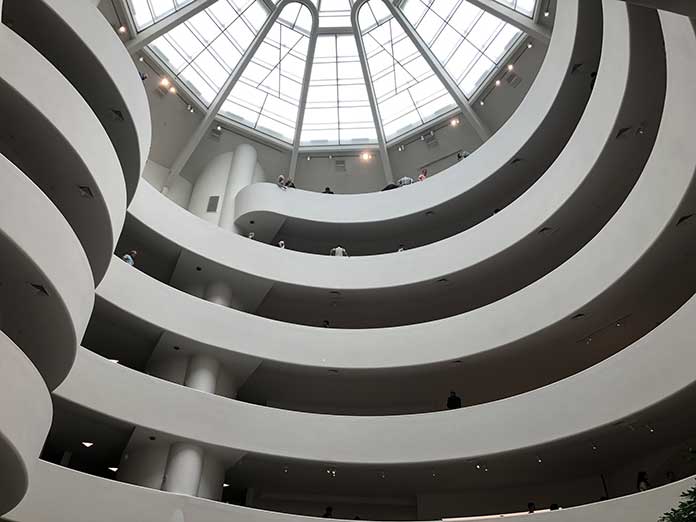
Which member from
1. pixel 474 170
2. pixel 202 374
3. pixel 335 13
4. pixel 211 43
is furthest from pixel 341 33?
pixel 202 374

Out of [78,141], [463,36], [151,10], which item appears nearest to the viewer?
[78,141]

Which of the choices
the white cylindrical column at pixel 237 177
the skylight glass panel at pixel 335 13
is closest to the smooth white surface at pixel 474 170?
the white cylindrical column at pixel 237 177

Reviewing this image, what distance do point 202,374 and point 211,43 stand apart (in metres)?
15.4

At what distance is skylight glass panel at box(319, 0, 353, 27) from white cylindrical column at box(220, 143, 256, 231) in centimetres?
697

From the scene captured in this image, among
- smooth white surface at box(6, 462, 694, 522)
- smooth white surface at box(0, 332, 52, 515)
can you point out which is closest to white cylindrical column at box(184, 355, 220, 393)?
smooth white surface at box(6, 462, 694, 522)

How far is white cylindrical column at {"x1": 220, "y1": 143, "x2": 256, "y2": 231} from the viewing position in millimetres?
26533

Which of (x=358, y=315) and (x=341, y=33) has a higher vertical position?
(x=341, y=33)

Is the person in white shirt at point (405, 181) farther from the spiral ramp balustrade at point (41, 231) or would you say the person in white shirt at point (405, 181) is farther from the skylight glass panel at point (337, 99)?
the spiral ramp balustrade at point (41, 231)

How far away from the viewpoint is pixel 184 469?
1720 centimetres

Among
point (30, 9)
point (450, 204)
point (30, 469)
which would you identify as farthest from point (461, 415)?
point (30, 9)

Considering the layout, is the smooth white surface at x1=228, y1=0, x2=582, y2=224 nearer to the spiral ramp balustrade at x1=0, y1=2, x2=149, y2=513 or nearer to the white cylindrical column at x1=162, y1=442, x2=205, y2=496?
the white cylindrical column at x1=162, y1=442, x2=205, y2=496

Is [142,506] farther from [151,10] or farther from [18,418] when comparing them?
[151,10]

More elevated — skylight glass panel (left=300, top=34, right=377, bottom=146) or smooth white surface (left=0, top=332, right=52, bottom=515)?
skylight glass panel (left=300, top=34, right=377, bottom=146)

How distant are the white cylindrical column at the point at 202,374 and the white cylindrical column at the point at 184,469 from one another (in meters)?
2.28
